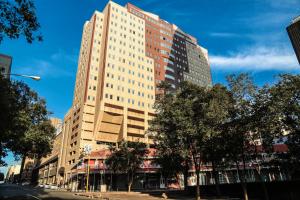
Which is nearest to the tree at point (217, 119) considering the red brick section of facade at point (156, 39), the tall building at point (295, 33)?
the tall building at point (295, 33)

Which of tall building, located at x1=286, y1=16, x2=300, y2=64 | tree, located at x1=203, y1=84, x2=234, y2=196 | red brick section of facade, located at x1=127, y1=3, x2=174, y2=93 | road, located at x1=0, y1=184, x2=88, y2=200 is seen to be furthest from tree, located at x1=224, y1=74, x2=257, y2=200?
red brick section of facade, located at x1=127, y1=3, x2=174, y2=93

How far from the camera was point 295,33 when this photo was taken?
80375 mm

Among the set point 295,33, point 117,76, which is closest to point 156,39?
point 117,76

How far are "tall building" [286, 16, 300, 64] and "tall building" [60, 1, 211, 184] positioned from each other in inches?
2018

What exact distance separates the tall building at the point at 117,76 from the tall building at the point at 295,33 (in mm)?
51249

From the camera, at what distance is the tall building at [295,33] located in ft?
260

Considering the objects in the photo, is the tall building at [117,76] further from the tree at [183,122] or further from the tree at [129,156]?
the tree at [183,122]

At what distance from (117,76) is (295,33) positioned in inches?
2496

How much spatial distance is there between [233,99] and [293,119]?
6.00 metres

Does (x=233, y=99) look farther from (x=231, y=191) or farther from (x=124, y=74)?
(x=124, y=74)

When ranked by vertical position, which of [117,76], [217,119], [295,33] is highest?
[295,33]

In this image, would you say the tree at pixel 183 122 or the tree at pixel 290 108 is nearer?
the tree at pixel 290 108

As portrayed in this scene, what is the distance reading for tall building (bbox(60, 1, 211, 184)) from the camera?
84.8m

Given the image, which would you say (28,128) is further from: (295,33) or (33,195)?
(295,33)
